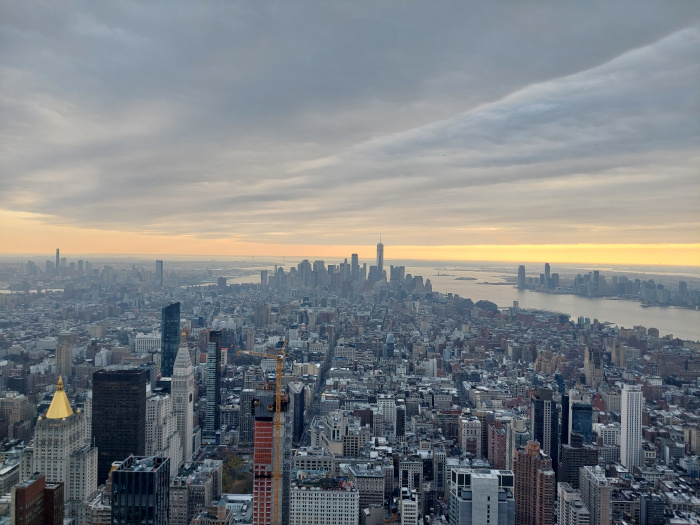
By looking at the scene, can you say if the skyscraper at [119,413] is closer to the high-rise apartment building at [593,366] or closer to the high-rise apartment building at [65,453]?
the high-rise apartment building at [65,453]

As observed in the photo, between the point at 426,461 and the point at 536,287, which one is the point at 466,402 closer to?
the point at 536,287

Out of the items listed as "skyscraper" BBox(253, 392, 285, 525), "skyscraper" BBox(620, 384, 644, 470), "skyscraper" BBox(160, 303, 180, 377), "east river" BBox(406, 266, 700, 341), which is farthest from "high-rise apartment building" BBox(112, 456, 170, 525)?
"skyscraper" BBox(160, 303, 180, 377)

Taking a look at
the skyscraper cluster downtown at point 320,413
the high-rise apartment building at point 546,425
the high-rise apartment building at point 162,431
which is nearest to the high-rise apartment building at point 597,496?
the skyscraper cluster downtown at point 320,413

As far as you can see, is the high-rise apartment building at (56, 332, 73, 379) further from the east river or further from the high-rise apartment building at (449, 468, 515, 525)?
the east river

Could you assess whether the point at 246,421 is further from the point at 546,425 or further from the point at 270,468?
the point at 546,425

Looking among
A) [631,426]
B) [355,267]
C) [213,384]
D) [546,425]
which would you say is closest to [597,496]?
[546,425]

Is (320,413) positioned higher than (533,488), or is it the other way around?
(533,488)
